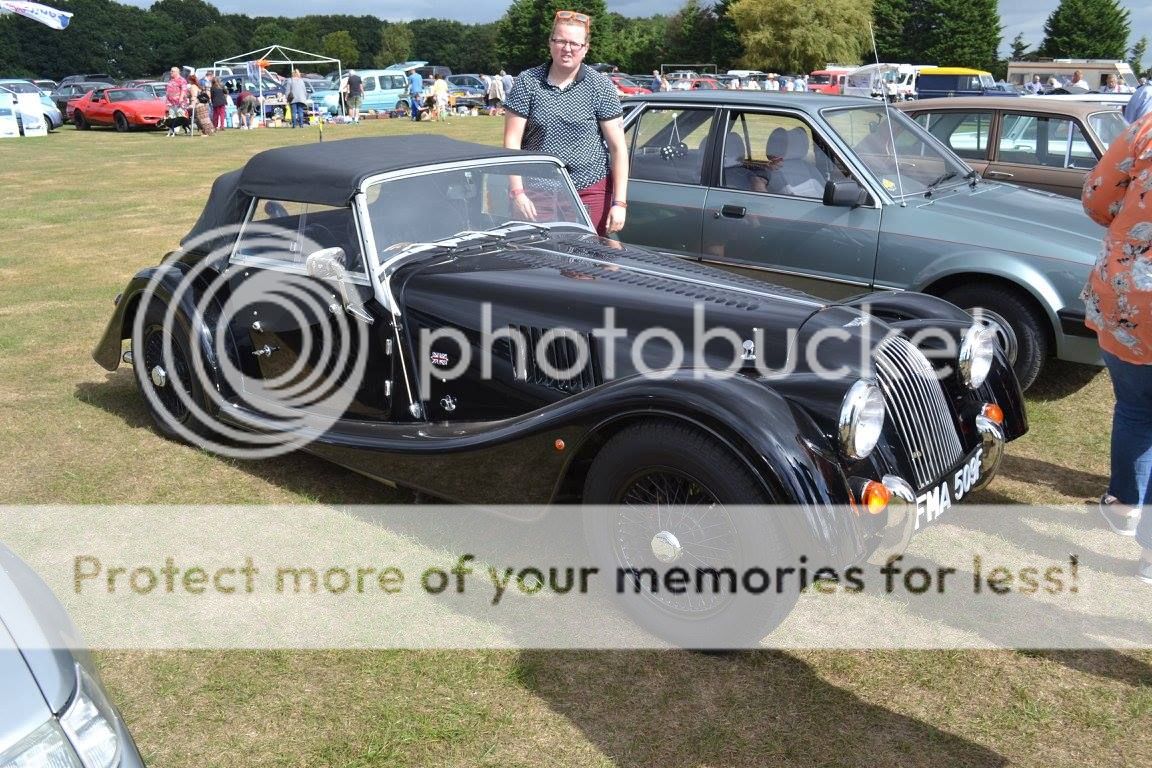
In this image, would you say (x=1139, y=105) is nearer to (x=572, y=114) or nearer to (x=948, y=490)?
(x=948, y=490)

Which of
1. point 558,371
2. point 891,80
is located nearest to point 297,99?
point 891,80

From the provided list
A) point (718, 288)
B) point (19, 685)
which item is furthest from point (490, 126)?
point (19, 685)

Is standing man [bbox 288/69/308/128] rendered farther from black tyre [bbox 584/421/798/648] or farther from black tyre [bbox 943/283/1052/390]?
black tyre [bbox 584/421/798/648]

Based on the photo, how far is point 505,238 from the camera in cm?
439

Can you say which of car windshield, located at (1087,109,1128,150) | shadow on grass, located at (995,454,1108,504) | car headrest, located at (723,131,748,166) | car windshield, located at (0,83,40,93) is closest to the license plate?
shadow on grass, located at (995,454,1108,504)

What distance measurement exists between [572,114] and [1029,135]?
15.7ft

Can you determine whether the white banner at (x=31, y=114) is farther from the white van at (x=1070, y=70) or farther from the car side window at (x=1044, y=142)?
the white van at (x=1070, y=70)

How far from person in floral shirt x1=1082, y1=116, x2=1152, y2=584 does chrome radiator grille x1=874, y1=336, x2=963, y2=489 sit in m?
0.67

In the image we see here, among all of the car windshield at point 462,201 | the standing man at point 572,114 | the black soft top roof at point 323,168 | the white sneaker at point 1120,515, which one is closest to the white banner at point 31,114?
the black soft top roof at point 323,168

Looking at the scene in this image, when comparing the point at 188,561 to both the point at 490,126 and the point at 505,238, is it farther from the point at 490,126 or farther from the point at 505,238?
the point at 490,126

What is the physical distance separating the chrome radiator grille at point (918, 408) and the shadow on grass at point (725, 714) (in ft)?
2.71

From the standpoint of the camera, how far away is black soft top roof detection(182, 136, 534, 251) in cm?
418

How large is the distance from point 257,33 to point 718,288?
10991 centimetres

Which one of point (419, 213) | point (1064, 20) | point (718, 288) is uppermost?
point (1064, 20)
